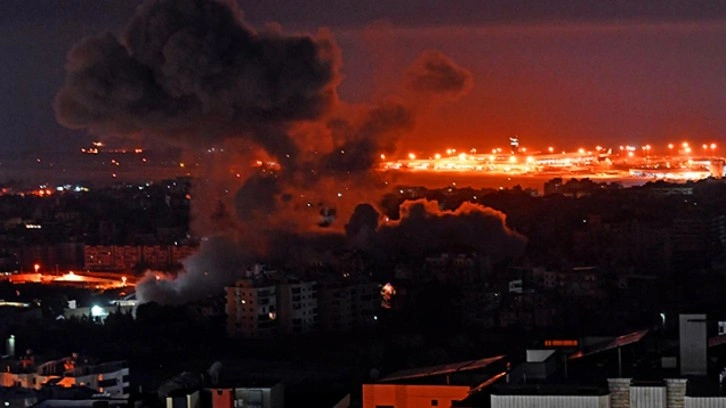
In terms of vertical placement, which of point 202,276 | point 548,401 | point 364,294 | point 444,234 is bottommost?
point 364,294

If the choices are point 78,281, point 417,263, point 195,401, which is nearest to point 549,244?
point 417,263

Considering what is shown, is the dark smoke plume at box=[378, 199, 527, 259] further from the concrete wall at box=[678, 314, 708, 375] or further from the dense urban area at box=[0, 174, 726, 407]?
the concrete wall at box=[678, 314, 708, 375]

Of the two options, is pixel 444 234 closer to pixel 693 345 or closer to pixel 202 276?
pixel 202 276

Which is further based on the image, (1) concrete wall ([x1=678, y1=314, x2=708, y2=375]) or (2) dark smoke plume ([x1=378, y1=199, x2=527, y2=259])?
(2) dark smoke plume ([x1=378, y1=199, x2=527, y2=259])

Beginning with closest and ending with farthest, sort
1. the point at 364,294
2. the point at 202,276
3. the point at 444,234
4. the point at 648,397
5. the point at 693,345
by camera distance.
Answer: the point at 648,397, the point at 693,345, the point at 364,294, the point at 202,276, the point at 444,234

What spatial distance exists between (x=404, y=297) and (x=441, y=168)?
49.2ft

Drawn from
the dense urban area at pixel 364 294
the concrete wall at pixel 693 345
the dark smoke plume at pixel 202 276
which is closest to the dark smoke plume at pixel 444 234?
the dense urban area at pixel 364 294

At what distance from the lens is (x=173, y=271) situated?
32.7 meters

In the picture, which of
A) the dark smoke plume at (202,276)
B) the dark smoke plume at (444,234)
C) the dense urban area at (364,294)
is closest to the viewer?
the dense urban area at (364,294)

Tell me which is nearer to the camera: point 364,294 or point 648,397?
point 648,397

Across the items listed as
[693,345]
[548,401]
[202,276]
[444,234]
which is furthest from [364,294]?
[548,401]

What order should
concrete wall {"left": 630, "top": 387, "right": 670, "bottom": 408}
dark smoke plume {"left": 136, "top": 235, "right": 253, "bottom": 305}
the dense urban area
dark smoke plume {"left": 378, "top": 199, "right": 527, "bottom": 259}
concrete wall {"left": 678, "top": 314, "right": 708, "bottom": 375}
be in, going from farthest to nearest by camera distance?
dark smoke plume {"left": 378, "top": 199, "right": 527, "bottom": 259} → dark smoke plume {"left": 136, "top": 235, "right": 253, "bottom": 305} → the dense urban area → concrete wall {"left": 678, "top": 314, "right": 708, "bottom": 375} → concrete wall {"left": 630, "top": 387, "right": 670, "bottom": 408}

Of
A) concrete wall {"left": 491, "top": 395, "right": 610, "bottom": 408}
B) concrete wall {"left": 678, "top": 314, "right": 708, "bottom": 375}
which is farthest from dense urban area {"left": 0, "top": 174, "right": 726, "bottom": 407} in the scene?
concrete wall {"left": 491, "top": 395, "right": 610, "bottom": 408}

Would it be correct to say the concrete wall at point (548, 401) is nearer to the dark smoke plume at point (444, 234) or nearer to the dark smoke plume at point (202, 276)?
the dark smoke plume at point (202, 276)
